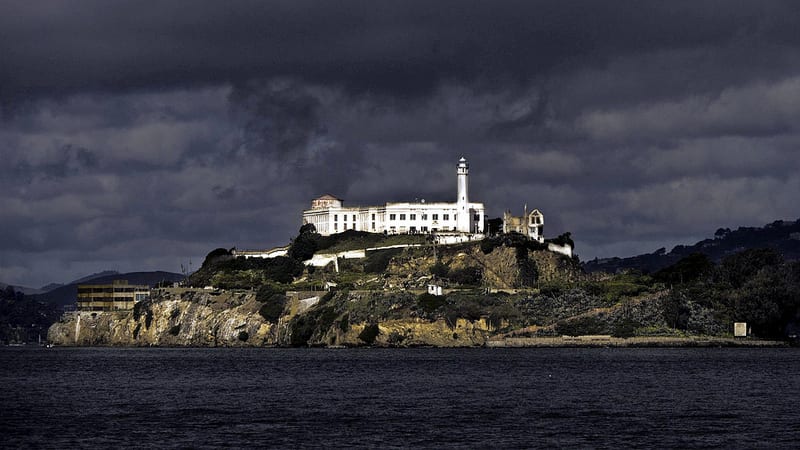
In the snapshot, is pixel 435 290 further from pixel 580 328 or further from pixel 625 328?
pixel 625 328

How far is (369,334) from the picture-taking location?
161750 mm

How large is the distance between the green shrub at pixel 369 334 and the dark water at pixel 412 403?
28700 mm

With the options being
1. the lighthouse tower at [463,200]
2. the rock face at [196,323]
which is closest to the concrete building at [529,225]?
the lighthouse tower at [463,200]

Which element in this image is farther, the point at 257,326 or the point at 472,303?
the point at 257,326

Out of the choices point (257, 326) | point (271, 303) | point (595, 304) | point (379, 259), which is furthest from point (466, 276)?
point (257, 326)

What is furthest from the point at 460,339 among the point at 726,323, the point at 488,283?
the point at 726,323

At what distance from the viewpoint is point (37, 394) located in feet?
297

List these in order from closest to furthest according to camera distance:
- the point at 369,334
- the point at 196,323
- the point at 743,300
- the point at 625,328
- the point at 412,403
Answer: the point at 412,403
the point at 743,300
the point at 625,328
the point at 369,334
the point at 196,323

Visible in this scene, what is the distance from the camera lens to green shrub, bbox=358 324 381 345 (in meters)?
161

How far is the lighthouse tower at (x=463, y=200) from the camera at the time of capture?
7776 inches

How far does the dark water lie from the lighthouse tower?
64.8 meters

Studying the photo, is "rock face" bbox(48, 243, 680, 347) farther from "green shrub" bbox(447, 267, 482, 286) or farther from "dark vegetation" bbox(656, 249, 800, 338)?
"dark vegetation" bbox(656, 249, 800, 338)

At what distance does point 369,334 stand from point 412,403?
81569 millimetres

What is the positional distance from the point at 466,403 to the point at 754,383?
2816 centimetres
